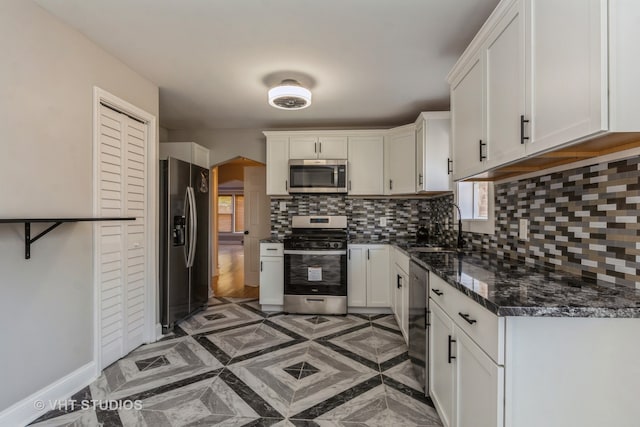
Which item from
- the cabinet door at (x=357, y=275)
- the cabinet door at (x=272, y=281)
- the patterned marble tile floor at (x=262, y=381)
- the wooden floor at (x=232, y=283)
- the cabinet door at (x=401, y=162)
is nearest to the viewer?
the patterned marble tile floor at (x=262, y=381)

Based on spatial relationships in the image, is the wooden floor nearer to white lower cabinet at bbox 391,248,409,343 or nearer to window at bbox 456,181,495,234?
white lower cabinet at bbox 391,248,409,343

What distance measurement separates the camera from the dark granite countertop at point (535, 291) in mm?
970

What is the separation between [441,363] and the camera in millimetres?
1640

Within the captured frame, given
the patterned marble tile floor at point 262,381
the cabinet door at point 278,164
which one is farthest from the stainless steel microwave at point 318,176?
the patterned marble tile floor at point 262,381

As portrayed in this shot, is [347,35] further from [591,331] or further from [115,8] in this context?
[591,331]

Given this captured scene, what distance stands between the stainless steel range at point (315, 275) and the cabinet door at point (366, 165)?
747 mm

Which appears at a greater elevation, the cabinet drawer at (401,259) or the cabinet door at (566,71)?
the cabinet door at (566,71)

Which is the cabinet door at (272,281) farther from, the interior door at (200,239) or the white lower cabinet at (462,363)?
the white lower cabinet at (462,363)

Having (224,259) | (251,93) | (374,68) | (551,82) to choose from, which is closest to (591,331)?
(551,82)

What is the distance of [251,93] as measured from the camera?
10.1ft

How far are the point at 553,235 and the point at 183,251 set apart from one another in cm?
305

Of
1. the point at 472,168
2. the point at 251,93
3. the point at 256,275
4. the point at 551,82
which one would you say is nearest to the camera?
the point at 551,82

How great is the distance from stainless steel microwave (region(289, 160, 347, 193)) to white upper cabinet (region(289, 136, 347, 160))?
130mm

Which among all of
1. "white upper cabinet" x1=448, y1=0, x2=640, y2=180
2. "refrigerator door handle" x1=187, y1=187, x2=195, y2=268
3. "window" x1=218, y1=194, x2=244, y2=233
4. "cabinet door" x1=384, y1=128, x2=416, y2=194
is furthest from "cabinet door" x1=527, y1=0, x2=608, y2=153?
"window" x1=218, y1=194, x2=244, y2=233
